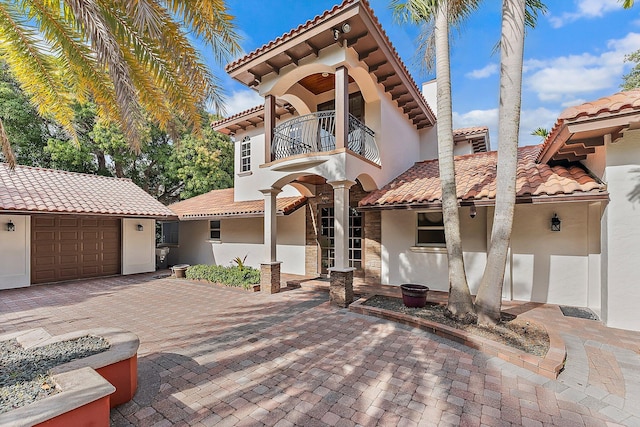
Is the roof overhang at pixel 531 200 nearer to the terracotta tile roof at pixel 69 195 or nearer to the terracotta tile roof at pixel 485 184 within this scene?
the terracotta tile roof at pixel 485 184

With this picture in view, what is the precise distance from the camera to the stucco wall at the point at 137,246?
45.9 feet

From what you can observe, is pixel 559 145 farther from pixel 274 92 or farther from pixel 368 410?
pixel 274 92

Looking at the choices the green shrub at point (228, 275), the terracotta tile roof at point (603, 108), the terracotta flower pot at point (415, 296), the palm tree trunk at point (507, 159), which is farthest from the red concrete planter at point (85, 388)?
the terracotta tile roof at point (603, 108)

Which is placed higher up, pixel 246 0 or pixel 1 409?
pixel 246 0

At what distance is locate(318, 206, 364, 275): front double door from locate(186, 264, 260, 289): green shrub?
9.44 feet

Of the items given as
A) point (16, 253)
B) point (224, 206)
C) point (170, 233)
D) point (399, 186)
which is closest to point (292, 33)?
point (399, 186)

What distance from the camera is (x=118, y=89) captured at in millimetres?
4562

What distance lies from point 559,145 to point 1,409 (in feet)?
33.8

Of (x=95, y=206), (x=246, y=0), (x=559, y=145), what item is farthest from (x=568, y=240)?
(x=95, y=206)

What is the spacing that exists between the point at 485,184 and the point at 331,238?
6.05 meters

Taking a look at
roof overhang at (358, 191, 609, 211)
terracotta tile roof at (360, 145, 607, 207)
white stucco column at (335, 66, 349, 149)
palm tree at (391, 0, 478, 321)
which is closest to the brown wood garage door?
white stucco column at (335, 66, 349, 149)

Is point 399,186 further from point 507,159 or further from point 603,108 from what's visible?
point 603,108

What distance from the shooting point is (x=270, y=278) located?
9469 millimetres

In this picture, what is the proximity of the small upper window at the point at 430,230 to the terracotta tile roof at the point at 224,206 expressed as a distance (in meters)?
5.01
